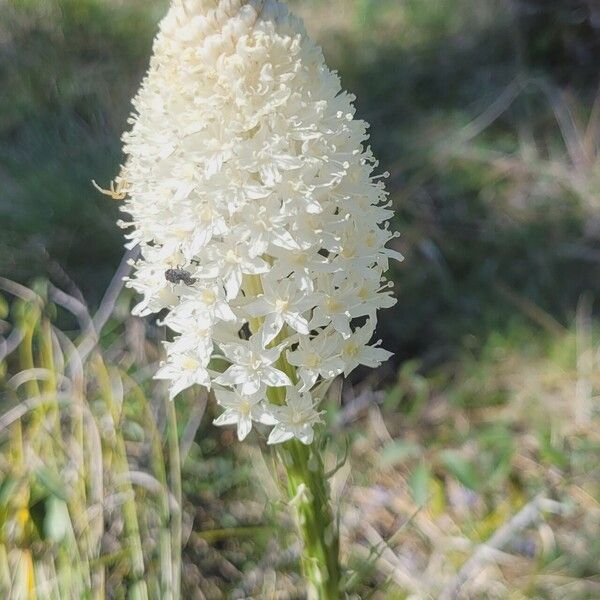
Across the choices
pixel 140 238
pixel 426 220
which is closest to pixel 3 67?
pixel 426 220

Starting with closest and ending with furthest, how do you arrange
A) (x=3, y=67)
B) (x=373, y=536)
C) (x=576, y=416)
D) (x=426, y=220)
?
(x=373, y=536)
(x=576, y=416)
(x=426, y=220)
(x=3, y=67)

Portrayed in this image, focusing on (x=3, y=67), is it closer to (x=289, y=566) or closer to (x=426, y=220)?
(x=426, y=220)

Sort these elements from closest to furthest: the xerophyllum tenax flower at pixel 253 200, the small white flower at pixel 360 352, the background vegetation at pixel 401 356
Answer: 1. the xerophyllum tenax flower at pixel 253 200
2. the small white flower at pixel 360 352
3. the background vegetation at pixel 401 356

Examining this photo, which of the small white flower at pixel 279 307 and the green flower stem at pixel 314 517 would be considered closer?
the small white flower at pixel 279 307

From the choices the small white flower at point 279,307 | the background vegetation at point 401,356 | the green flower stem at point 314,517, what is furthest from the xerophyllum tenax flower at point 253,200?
the background vegetation at point 401,356

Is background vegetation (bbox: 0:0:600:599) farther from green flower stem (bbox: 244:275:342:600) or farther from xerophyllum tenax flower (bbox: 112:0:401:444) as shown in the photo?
xerophyllum tenax flower (bbox: 112:0:401:444)

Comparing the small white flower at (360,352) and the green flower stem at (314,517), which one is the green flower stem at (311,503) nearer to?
the green flower stem at (314,517)

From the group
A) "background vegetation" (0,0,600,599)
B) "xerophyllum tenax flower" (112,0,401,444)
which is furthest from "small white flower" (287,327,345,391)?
"background vegetation" (0,0,600,599)

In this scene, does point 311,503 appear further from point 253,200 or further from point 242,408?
point 253,200

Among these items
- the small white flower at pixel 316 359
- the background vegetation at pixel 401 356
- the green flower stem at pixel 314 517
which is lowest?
the background vegetation at pixel 401 356

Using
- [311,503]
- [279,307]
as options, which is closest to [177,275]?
[279,307]
